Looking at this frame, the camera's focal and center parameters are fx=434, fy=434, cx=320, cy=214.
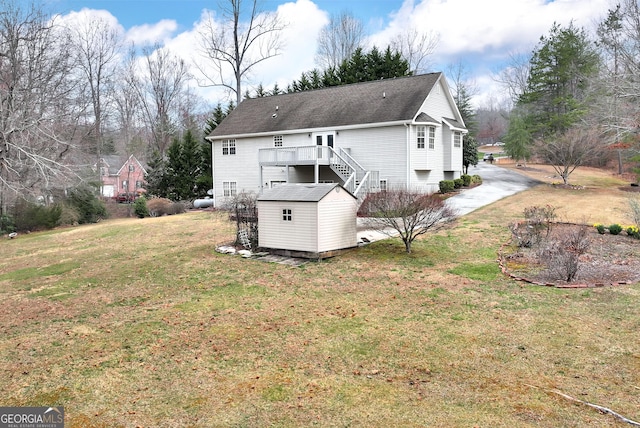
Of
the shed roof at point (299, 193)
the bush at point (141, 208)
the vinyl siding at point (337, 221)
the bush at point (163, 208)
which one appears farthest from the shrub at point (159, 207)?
the vinyl siding at point (337, 221)

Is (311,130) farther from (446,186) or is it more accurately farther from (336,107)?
(446,186)

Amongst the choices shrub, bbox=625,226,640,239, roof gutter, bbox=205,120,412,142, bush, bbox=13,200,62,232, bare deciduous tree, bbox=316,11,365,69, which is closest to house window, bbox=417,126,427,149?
roof gutter, bbox=205,120,412,142

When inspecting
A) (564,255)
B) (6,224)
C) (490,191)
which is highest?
(490,191)

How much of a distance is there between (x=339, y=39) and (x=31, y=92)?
114 ft

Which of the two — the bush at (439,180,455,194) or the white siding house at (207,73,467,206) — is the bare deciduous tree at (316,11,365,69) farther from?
the bush at (439,180,455,194)

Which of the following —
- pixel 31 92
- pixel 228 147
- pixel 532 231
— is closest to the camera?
pixel 532 231

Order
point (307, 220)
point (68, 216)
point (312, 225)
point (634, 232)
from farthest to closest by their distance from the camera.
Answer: point (68, 216) → point (634, 232) → point (307, 220) → point (312, 225)

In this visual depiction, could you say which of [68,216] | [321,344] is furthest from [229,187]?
[321,344]

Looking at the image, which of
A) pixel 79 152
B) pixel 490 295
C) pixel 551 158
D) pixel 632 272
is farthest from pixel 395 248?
pixel 79 152

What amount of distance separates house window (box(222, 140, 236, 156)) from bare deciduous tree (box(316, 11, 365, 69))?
75.6 ft

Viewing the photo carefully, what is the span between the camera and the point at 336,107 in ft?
86.3

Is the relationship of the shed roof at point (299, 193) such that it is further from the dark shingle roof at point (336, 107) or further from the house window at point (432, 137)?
the house window at point (432, 137)

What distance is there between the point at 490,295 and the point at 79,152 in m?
32.4

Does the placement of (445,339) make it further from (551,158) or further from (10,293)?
(551,158)
